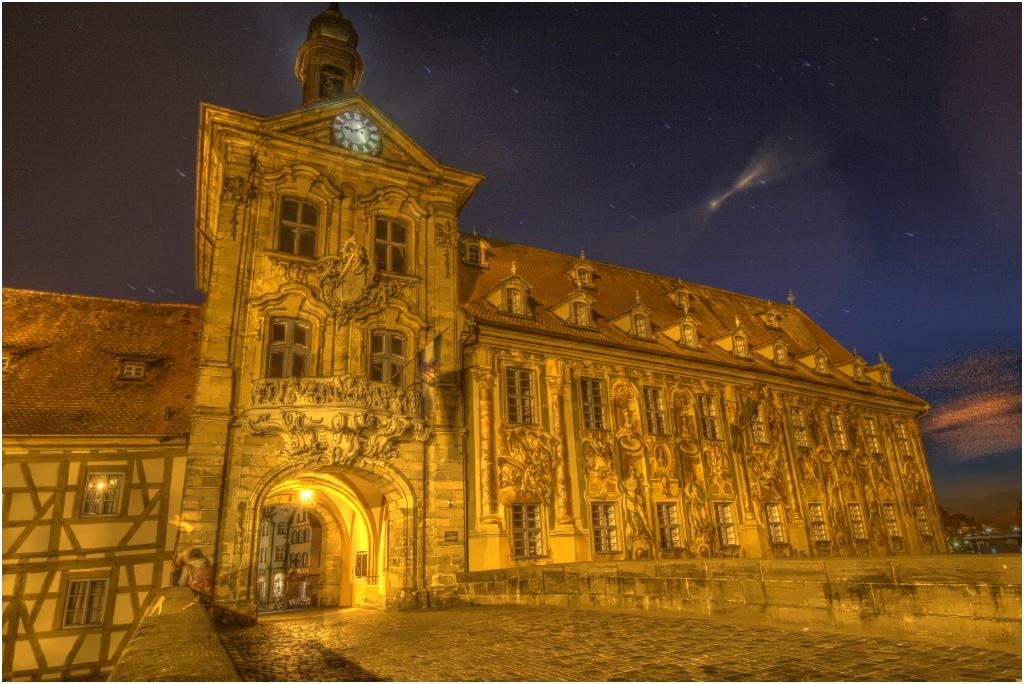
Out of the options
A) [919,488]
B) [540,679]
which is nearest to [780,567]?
[540,679]

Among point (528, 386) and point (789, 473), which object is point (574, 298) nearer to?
point (528, 386)

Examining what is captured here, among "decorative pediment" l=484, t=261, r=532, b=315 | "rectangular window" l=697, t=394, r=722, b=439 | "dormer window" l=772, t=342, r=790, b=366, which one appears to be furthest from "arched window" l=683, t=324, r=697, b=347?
"decorative pediment" l=484, t=261, r=532, b=315

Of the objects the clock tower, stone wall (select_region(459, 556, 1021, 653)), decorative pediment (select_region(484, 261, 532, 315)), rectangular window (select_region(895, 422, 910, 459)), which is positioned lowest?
stone wall (select_region(459, 556, 1021, 653))

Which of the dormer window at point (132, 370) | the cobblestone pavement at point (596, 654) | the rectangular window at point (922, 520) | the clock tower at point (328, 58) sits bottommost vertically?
the cobblestone pavement at point (596, 654)

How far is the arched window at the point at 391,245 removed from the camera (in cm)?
2091

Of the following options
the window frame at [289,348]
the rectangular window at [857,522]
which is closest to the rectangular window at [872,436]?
the rectangular window at [857,522]

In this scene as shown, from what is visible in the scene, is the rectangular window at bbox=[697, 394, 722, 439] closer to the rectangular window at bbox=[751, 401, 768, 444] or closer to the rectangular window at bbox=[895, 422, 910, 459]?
the rectangular window at bbox=[751, 401, 768, 444]

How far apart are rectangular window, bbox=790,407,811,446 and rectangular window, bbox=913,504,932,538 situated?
7616 millimetres

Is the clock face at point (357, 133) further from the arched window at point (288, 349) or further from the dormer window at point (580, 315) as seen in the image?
the dormer window at point (580, 315)

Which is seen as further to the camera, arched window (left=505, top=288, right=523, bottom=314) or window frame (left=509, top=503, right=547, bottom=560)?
arched window (left=505, top=288, right=523, bottom=314)

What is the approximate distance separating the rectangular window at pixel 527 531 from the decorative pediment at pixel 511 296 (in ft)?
22.5

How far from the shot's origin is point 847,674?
6551 millimetres

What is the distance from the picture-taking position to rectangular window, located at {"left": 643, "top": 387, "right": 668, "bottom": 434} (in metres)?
23.5

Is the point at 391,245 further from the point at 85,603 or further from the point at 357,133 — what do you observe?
the point at 85,603
